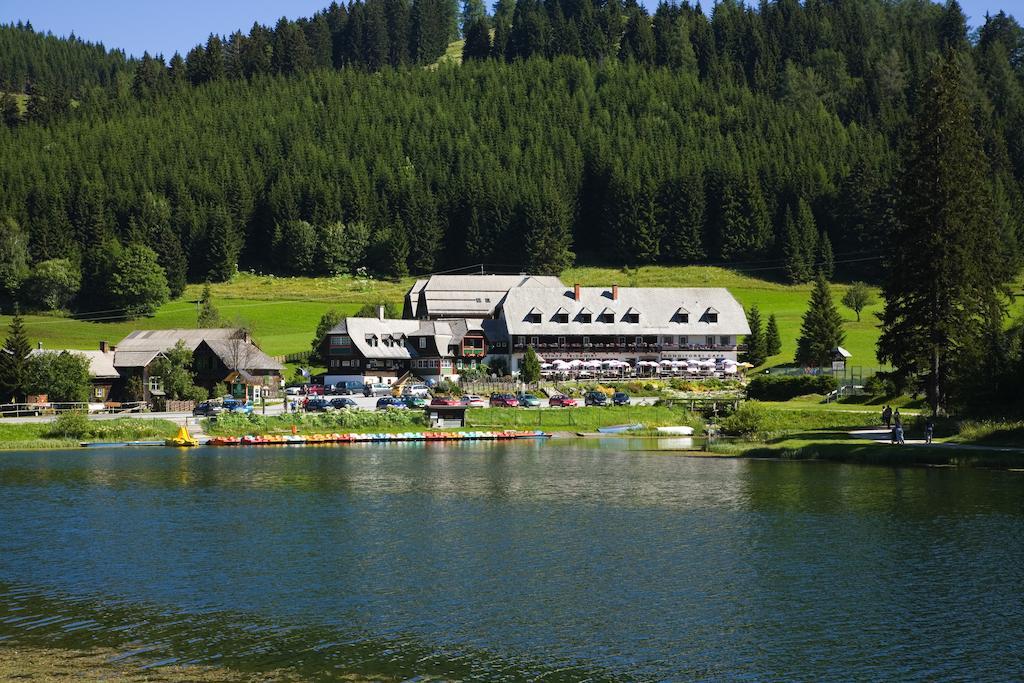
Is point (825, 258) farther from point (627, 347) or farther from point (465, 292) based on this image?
point (465, 292)

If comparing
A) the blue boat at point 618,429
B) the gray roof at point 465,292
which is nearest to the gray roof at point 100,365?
the blue boat at point 618,429

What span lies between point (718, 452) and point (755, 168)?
422 feet

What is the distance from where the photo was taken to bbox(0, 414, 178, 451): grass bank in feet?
242

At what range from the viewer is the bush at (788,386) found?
8651 centimetres

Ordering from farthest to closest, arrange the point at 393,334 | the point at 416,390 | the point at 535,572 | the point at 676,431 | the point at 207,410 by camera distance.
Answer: the point at 393,334, the point at 416,390, the point at 207,410, the point at 676,431, the point at 535,572

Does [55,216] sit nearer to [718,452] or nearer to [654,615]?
[718,452]

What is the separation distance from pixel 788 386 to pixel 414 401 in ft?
93.9

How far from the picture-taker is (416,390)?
99.8 meters

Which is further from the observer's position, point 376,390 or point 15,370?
point 376,390

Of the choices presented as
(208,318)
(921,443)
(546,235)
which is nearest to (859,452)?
(921,443)

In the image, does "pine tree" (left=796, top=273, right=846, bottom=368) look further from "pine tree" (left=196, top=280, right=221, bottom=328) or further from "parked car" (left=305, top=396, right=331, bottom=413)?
"pine tree" (left=196, top=280, right=221, bottom=328)

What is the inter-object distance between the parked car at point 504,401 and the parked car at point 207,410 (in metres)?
A: 20.6

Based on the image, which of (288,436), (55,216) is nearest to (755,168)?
(55,216)

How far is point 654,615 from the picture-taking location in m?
29.0
